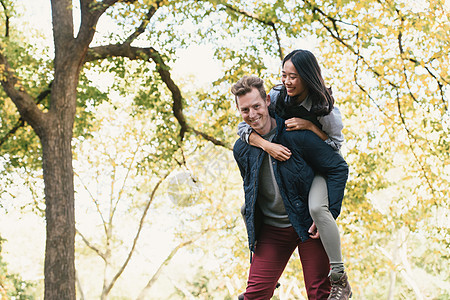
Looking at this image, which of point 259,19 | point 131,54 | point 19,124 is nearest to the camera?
point 259,19

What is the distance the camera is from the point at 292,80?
2193 millimetres

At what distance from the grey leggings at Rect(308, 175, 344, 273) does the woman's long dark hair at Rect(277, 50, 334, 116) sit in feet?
1.19

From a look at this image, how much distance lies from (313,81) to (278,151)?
1.08 feet

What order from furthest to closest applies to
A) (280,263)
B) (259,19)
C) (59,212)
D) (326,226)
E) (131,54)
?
(131,54), (259,19), (59,212), (280,263), (326,226)

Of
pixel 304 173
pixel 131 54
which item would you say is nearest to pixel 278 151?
pixel 304 173

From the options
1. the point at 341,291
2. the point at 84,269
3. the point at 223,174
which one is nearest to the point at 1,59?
the point at 341,291

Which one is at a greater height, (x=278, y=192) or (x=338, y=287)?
(x=278, y=192)

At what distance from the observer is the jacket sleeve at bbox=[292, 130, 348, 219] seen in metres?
2.15

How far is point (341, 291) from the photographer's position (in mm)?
2105

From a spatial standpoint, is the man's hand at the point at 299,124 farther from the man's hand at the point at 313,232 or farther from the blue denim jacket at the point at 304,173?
the man's hand at the point at 313,232

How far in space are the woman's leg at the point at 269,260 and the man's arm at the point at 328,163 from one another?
258mm

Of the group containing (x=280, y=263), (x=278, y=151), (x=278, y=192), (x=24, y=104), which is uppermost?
(x=24, y=104)

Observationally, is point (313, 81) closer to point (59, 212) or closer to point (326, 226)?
point (326, 226)

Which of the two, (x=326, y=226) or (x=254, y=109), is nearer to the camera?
(x=326, y=226)
